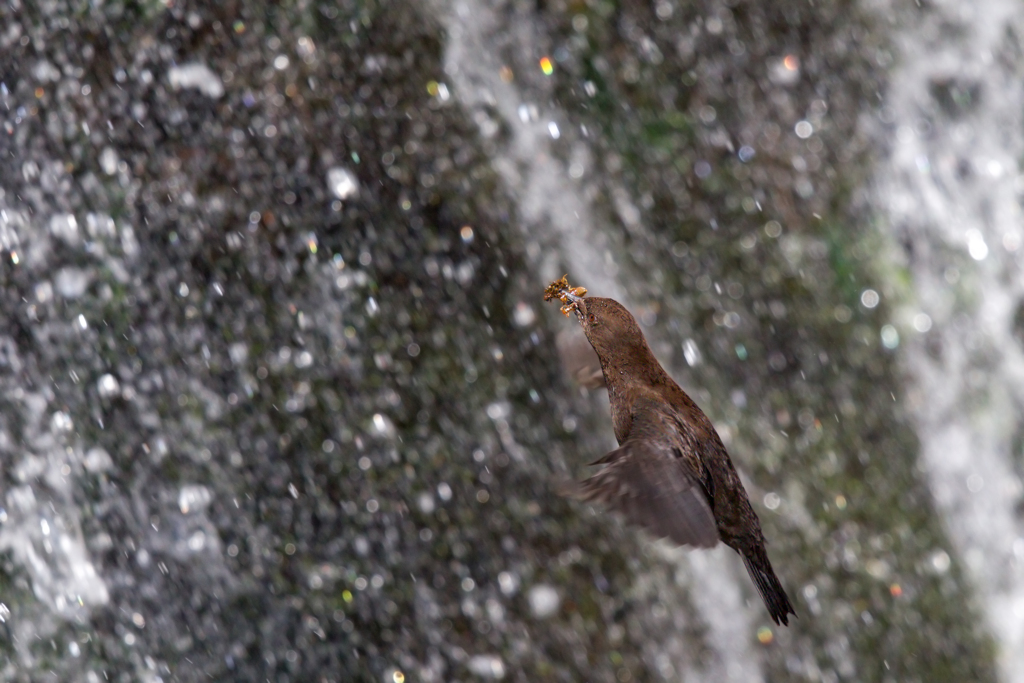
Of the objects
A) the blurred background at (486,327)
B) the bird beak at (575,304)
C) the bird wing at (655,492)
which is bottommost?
the blurred background at (486,327)

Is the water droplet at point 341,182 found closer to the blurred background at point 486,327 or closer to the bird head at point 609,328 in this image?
the blurred background at point 486,327

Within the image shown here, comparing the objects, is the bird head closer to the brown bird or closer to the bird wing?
the brown bird

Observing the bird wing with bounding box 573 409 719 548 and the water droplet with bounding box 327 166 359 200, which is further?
the water droplet with bounding box 327 166 359 200

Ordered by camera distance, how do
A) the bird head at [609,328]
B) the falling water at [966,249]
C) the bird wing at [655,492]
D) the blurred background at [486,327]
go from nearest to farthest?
the bird wing at [655,492]
the bird head at [609,328]
the blurred background at [486,327]
the falling water at [966,249]

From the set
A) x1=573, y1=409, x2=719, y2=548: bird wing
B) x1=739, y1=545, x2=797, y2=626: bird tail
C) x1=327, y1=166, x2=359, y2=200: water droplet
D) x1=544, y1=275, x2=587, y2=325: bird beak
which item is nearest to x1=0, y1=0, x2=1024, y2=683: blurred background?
x1=327, y1=166, x2=359, y2=200: water droplet

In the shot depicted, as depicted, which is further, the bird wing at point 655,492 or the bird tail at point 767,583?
the bird tail at point 767,583

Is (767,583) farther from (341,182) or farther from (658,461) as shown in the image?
(341,182)

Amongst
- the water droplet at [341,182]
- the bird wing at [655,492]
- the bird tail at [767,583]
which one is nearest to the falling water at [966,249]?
the bird tail at [767,583]
